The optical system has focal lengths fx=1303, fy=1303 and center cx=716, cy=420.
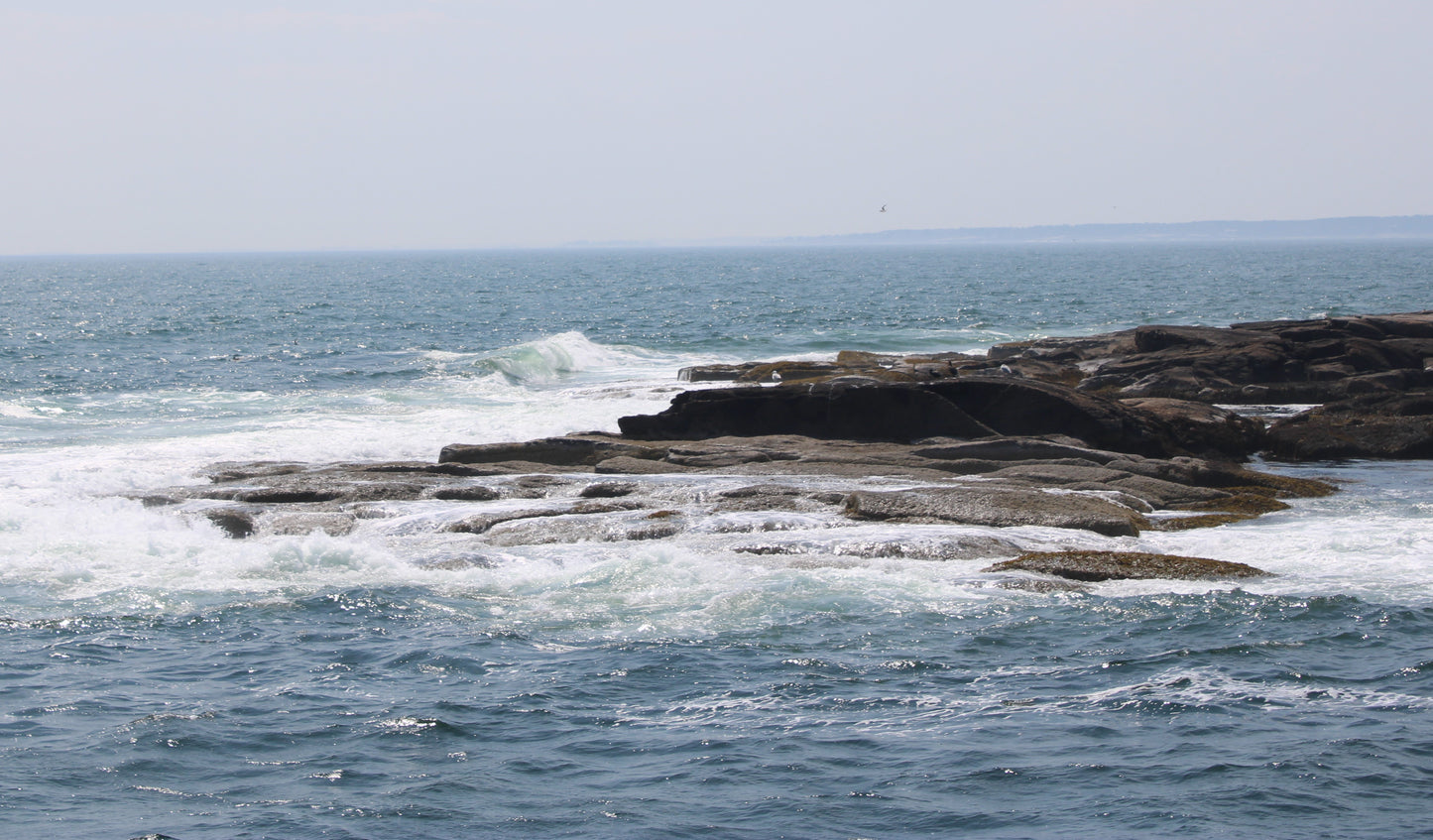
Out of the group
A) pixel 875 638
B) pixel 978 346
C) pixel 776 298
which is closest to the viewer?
pixel 875 638

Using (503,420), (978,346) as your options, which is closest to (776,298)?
(978,346)

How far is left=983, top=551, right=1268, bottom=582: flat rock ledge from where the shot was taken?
14.6 metres

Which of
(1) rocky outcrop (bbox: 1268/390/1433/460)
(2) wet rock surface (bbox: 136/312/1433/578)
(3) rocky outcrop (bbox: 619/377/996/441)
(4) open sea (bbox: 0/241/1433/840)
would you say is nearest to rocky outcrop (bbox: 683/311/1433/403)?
(2) wet rock surface (bbox: 136/312/1433/578)

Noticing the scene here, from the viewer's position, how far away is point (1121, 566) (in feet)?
48.3

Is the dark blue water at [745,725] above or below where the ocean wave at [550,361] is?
below

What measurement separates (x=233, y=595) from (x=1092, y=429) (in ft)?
45.6

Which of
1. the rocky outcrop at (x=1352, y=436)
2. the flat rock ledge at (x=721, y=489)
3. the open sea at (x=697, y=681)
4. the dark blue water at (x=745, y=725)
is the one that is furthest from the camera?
the rocky outcrop at (x=1352, y=436)

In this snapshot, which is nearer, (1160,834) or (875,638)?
(1160,834)

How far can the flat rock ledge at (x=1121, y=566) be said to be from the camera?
14.6 metres

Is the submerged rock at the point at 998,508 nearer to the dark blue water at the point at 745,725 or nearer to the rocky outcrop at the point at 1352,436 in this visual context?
the dark blue water at the point at 745,725

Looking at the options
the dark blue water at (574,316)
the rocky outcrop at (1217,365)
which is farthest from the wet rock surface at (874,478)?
the dark blue water at (574,316)

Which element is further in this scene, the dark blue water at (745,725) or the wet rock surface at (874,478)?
the wet rock surface at (874,478)

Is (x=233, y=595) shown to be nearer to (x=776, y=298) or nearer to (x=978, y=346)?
(x=978, y=346)

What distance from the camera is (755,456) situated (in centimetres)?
2084
